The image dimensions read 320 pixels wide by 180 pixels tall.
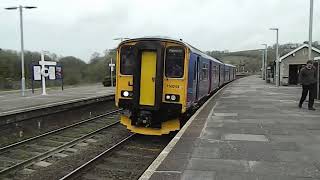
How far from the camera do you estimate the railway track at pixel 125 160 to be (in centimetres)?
942

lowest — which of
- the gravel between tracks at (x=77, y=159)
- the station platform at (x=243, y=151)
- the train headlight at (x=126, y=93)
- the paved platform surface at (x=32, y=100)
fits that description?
the gravel between tracks at (x=77, y=159)

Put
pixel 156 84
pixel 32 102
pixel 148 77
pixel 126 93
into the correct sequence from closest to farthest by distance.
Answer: pixel 156 84
pixel 148 77
pixel 126 93
pixel 32 102

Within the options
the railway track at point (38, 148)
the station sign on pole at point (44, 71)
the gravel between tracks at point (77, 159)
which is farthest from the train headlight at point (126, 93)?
the station sign on pole at point (44, 71)

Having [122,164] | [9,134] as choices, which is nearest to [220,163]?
[122,164]

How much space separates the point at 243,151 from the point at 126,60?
5.80 metres

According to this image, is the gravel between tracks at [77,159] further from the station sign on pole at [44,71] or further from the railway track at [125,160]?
the station sign on pole at [44,71]

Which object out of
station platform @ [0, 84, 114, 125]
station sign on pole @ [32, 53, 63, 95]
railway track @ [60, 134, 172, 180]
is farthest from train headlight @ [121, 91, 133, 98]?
station sign on pole @ [32, 53, 63, 95]

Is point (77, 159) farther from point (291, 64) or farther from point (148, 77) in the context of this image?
point (291, 64)

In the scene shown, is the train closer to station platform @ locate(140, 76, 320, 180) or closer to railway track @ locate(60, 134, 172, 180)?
railway track @ locate(60, 134, 172, 180)

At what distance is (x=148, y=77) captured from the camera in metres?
12.1

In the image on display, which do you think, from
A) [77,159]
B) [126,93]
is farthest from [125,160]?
[126,93]

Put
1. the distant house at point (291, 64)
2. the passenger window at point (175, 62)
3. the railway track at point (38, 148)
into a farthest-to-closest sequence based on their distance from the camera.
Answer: the distant house at point (291, 64) < the passenger window at point (175, 62) < the railway track at point (38, 148)

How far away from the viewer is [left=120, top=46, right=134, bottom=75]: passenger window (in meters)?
12.6

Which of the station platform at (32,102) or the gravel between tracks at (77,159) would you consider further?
the station platform at (32,102)
